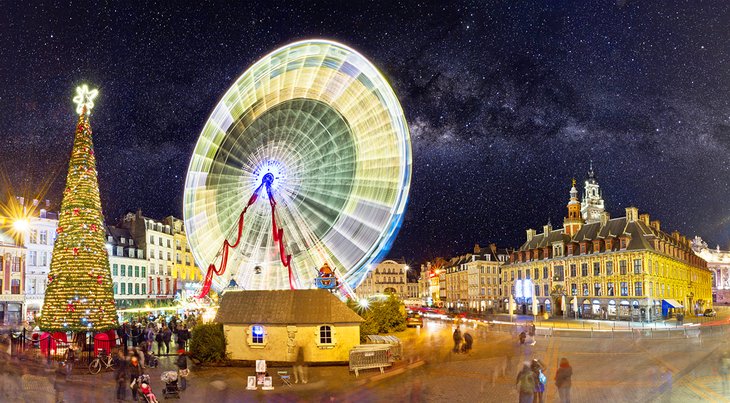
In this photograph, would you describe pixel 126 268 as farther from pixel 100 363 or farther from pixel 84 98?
pixel 100 363

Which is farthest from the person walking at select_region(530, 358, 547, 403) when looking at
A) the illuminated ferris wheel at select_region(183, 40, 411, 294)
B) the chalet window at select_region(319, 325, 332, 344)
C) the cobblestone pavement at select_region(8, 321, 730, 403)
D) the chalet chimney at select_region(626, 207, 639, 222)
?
the chalet chimney at select_region(626, 207, 639, 222)

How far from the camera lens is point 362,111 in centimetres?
3491

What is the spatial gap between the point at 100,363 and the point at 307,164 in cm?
1530

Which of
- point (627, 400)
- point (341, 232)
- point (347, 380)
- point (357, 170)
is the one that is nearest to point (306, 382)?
point (347, 380)

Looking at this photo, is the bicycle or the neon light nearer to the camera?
the bicycle

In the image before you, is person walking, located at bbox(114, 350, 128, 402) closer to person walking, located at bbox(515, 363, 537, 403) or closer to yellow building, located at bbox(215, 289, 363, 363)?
yellow building, located at bbox(215, 289, 363, 363)

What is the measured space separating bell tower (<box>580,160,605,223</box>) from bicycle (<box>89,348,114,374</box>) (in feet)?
Result: 501

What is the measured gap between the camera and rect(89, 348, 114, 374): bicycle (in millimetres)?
25156

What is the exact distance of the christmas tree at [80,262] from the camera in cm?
2981

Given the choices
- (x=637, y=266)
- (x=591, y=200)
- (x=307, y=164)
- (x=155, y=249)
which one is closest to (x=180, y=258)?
(x=155, y=249)

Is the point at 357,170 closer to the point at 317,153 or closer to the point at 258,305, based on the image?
the point at 317,153

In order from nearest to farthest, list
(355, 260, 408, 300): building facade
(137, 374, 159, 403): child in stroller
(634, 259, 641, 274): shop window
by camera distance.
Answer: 1. (137, 374, 159, 403): child in stroller
2. (634, 259, 641, 274): shop window
3. (355, 260, 408, 300): building facade

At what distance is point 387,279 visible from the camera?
148m

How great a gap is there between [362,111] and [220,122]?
8652 mm
